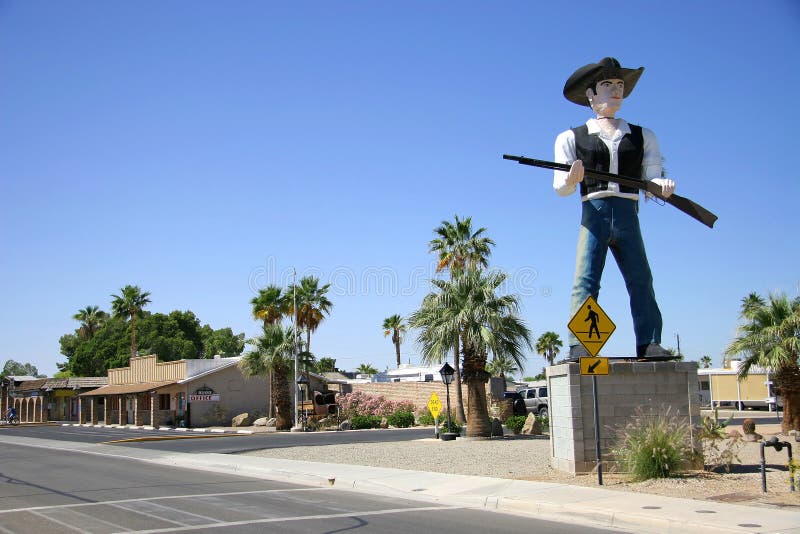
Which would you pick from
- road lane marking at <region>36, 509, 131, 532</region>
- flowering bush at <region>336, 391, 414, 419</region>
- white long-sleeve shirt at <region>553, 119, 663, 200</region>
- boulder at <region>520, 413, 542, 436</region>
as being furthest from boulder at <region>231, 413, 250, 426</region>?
white long-sleeve shirt at <region>553, 119, 663, 200</region>

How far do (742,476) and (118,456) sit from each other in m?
17.9

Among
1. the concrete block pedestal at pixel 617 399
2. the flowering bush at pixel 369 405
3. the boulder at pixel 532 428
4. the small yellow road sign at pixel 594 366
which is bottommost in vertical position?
the flowering bush at pixel 369 405

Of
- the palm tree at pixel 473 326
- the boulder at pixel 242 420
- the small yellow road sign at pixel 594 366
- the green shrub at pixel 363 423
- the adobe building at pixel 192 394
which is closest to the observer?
the small yellow road sign at pixel 594 366

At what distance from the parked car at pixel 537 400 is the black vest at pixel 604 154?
26705mm

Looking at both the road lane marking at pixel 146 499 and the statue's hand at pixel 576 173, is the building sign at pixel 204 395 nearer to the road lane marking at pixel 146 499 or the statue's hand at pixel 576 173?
the road lane marking at pixel 146 499

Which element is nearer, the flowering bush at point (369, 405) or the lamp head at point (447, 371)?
the lamp head at point (447, 371)

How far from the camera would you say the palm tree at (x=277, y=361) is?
40062 mm

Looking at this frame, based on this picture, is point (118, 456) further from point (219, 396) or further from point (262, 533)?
point (219, 396)

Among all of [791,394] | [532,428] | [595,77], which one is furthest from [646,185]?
[532,428]

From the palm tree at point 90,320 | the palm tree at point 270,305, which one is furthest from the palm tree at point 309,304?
the palm tree at point 90,320

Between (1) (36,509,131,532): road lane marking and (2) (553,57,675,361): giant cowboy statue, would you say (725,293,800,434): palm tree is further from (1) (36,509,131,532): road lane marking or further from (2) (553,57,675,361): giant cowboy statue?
(1) (36,509,131,532): road lane marking

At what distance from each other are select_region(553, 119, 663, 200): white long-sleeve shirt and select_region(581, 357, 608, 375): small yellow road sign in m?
3.47

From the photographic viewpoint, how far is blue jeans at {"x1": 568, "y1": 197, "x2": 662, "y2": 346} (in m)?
14.7

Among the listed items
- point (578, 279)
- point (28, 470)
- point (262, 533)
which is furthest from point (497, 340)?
point (262, 533)
